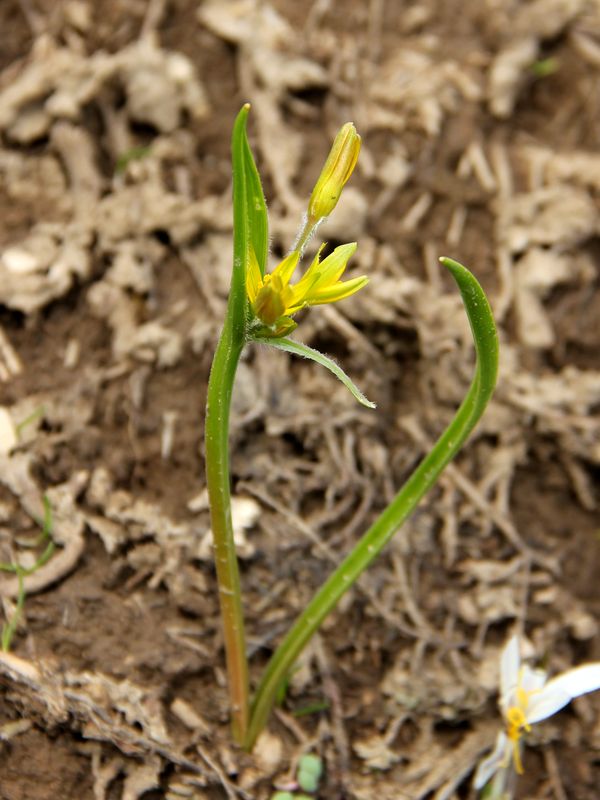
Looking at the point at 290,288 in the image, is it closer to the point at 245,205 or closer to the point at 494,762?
the point at 245,205

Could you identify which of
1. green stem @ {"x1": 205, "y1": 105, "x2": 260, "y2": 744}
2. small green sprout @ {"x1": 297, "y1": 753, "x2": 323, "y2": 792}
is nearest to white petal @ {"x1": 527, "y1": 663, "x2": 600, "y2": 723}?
small green sprout @ {"x1": 297, "y1": 753, "x2": 323, "y2": 792}

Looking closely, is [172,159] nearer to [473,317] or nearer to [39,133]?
[39,133]

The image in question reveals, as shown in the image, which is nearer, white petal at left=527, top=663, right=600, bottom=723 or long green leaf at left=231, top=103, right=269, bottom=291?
long green leaf at left=231, top=103, right=269, bottom=291

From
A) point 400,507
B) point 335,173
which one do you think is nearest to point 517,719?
point 400,507

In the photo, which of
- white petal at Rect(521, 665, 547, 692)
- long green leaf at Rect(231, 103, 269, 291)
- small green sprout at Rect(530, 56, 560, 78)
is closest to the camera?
long green leaf at Rect(231, 103, 269, 291)

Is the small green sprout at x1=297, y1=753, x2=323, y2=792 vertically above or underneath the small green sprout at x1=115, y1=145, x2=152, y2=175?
underneath

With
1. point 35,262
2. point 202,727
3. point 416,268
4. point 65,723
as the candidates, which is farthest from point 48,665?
point 416,268

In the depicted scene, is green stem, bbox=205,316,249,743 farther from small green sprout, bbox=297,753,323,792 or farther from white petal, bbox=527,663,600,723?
white petal, bbox=527,663,600,723
